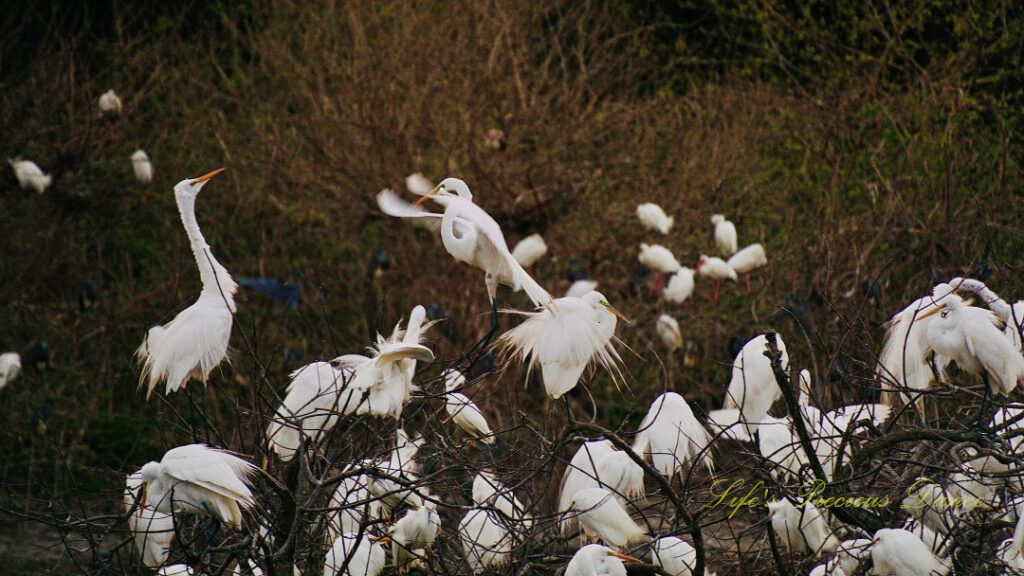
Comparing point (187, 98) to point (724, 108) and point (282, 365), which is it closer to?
point (282, 365)

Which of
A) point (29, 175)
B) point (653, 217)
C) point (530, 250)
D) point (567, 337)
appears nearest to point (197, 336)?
point (567, 337)

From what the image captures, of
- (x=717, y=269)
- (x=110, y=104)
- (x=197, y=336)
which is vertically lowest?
(x=110, y=104)

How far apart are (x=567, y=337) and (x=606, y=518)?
0.97 meters

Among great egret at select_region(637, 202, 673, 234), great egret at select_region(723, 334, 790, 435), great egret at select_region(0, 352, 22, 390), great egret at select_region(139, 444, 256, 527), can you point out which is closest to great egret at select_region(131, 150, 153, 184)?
great egret at select_region(0, 352, 22, 390)

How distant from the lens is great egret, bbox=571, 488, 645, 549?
12.7 ft

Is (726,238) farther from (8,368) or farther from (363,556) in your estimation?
(363,556)

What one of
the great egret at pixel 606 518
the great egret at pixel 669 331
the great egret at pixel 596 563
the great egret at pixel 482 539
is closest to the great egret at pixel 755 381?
the great egret at pixel 606 518

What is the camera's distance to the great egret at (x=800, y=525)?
358 centimetres

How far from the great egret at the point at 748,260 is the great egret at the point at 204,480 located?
17.4 feet

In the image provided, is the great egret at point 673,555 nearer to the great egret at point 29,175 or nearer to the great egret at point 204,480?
the great egret at point 204,480

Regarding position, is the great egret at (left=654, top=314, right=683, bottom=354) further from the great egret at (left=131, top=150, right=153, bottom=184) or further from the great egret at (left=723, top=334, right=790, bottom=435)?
the great egret at (left=131, top=150, right=153, bottom=184)

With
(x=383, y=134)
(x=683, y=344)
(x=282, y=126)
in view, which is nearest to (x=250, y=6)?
(x=282, y=126)

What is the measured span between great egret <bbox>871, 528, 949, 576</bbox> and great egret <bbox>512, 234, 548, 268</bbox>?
5.56m

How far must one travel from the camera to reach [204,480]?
3.49 m
